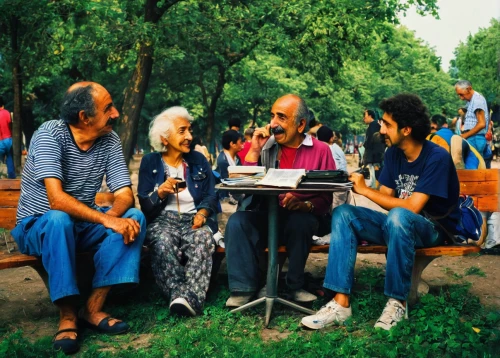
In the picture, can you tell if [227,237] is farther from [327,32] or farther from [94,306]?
[327,32]

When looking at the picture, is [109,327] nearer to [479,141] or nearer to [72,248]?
[72,248]

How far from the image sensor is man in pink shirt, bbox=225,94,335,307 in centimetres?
500

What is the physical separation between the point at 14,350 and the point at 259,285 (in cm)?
202

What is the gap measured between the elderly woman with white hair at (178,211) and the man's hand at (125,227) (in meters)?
0.44

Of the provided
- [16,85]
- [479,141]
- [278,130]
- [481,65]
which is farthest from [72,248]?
[481,65]

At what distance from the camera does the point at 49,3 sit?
13.6m

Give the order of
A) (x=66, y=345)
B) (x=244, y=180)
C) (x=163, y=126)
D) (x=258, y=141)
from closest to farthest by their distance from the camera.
→ 1. (x=66, y=345)
2. (x=244, y=180)
3. (x=258, y=141)
4. (x=163, y=126)

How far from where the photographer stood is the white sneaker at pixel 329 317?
456cm

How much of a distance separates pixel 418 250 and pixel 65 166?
2.69m

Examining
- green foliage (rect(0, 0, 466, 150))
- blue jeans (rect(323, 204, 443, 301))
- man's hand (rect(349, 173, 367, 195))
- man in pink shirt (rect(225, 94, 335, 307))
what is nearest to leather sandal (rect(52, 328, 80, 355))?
man in pink shirt (rect(225, 94, 335, 307))

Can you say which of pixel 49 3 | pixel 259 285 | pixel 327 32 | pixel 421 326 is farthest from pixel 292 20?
pixel 421 326

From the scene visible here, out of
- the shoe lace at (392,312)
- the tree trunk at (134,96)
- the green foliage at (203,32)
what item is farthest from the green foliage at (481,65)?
the shoe lace at (392,312)

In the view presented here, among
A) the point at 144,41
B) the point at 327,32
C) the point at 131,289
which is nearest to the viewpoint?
the point at 131,289

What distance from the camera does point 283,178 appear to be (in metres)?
4.61
